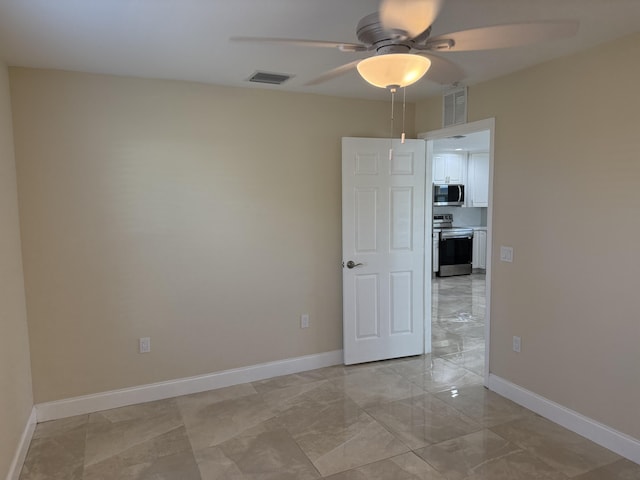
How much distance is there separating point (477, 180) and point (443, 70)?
666 cm

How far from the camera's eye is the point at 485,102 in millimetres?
3529

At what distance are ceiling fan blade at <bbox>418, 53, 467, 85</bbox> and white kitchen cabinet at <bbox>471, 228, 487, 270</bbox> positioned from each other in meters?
6.67

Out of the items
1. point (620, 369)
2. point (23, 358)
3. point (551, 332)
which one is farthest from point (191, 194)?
point (620, 369)

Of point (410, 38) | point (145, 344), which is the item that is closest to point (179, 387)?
point (145, 344)

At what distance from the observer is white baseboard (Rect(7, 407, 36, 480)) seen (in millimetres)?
2463

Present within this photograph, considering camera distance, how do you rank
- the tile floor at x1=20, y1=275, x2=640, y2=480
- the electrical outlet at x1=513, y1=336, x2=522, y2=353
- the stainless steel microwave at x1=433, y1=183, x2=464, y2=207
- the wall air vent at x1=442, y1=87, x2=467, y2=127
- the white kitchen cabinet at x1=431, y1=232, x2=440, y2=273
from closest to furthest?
the tile floor at x1=20, y1=275, x2=640, y2=480 < the electrical outlet at x1=513, y1=336, x2=522, y2=353 < the wall air vent at x1=442, y1=87, x2=467, y2=127 < the white kitchen cabinet at x1=431, y1=232, x2=440, y2=273 < the stainless steel microwave at x1=433, y1=183, x2=464, y2=207

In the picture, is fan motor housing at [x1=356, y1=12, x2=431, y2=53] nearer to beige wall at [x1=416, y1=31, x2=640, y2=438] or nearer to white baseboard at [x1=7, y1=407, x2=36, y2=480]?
Answer: beige wall at [x1=416, y1=31, x2=640, y2=438]

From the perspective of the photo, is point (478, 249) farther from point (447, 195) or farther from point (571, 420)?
point (571, 420)

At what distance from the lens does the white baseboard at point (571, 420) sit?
264cm

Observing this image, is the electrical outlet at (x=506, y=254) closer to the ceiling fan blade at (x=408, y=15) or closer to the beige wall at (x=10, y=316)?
the ceiling fan blade at (x=408, y=15)

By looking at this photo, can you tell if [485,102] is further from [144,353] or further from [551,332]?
[144,353]

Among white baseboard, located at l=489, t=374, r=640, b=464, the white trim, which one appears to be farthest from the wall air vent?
the white trim

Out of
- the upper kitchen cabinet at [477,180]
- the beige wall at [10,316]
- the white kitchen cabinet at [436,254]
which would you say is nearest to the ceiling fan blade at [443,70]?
the beige wall at [10,316]

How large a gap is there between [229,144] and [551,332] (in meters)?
2.81
